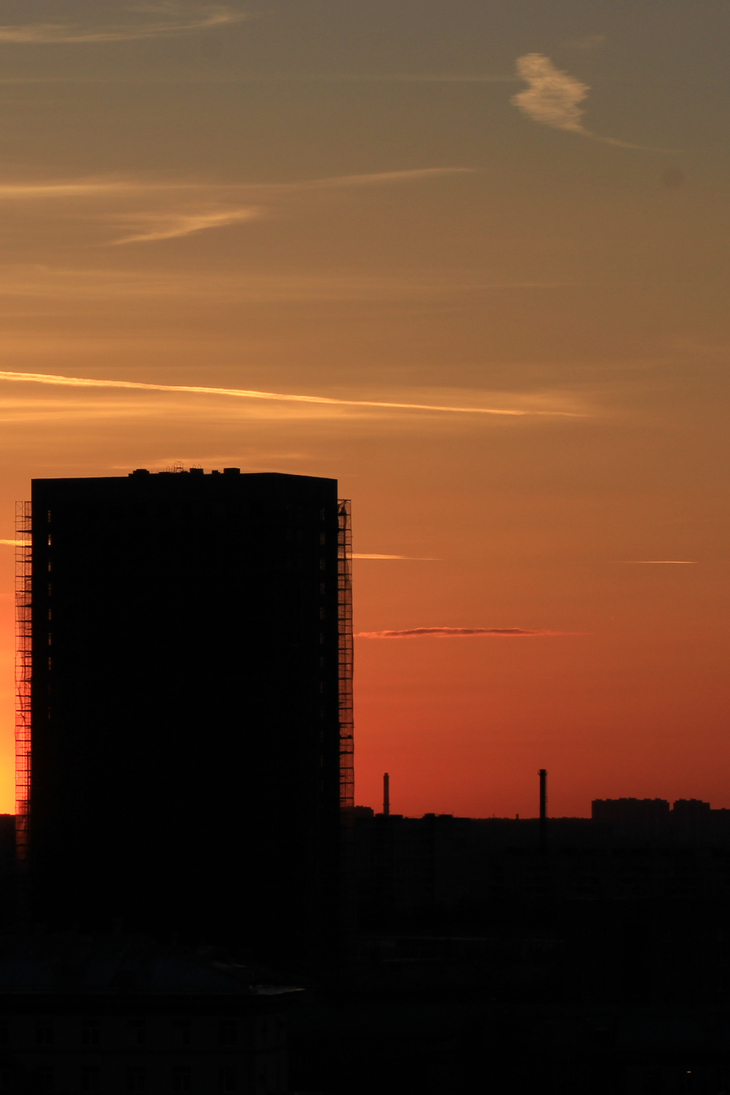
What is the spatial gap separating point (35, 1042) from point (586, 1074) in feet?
113

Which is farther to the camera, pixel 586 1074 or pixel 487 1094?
pixel 586 1074

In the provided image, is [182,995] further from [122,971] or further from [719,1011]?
[719,1011]

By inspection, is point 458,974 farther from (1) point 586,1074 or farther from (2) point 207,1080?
(2) point 207,1080

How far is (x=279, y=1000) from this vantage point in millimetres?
131125

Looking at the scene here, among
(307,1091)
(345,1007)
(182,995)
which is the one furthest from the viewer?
(345,1007)

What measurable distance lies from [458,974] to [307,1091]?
47.8 metres

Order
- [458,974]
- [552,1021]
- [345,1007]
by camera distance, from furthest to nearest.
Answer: [458,974] < [345,1007] < [552,1021]

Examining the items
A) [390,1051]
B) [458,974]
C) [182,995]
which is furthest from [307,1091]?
[458,974]

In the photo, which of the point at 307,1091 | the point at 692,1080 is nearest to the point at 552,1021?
the point at 692,1080

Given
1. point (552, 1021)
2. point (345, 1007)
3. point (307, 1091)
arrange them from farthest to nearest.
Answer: point (345, 1007) < point (552, 1021) < point (307, 1091)

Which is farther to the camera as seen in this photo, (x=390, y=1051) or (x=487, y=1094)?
(x=390, y=1051)

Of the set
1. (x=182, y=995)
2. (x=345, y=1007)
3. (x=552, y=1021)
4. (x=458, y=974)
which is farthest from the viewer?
(x=458, y=974)

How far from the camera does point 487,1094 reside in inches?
5167

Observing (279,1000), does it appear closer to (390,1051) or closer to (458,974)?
(390,1051)
